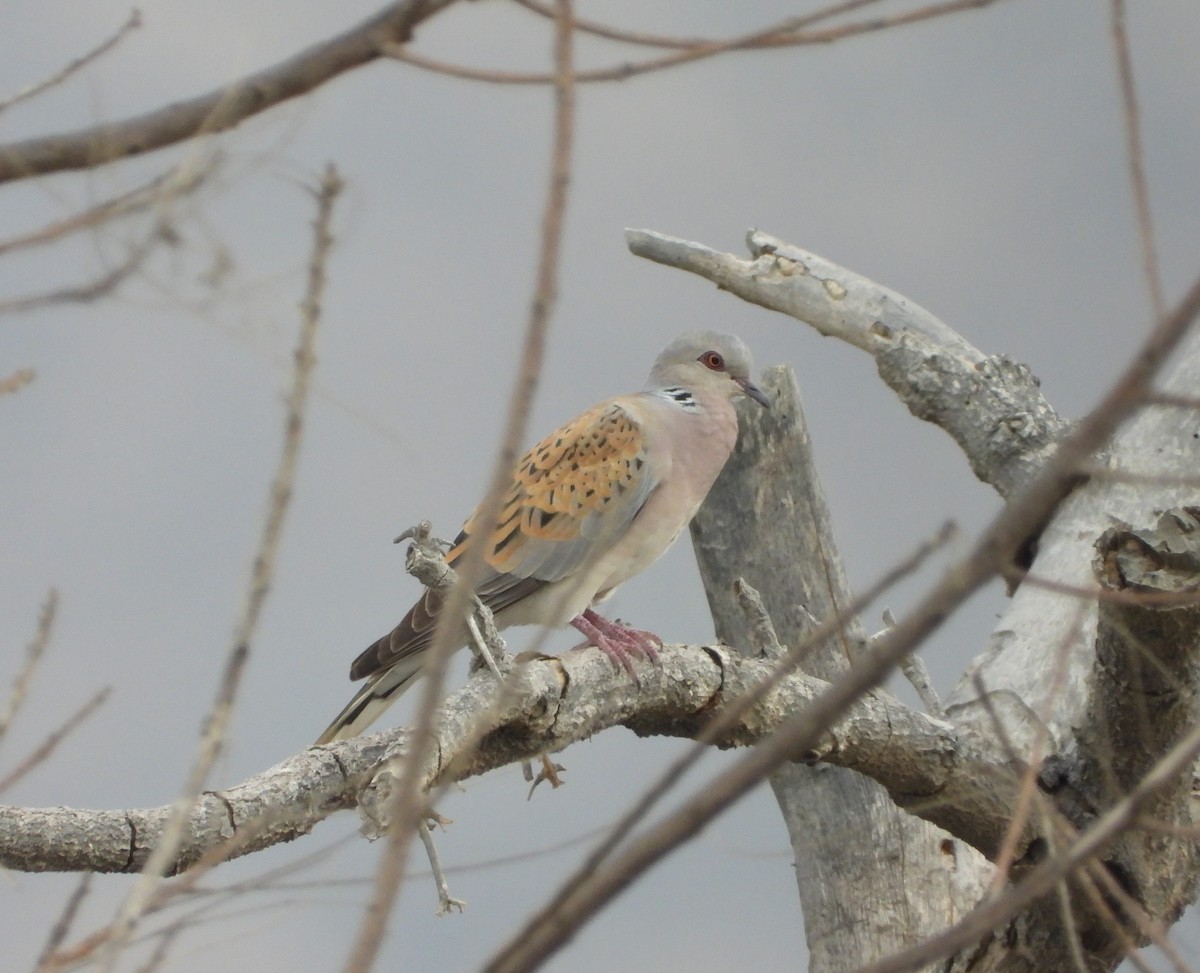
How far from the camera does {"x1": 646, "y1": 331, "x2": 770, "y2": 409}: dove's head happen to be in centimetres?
502

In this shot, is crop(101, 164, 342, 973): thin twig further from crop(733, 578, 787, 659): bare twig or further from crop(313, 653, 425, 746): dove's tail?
crop(313, 653, 425, 746): dove's tail

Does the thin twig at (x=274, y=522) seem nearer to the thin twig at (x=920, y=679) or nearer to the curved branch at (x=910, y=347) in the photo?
the thin twig at (x=920, y=679)

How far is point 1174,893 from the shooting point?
13.4 feet

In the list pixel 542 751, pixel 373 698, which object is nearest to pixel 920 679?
pixel 373 698

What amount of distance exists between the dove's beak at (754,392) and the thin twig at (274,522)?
12.5 ft

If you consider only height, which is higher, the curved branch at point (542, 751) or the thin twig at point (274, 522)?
the curved branch at point (542, 751)

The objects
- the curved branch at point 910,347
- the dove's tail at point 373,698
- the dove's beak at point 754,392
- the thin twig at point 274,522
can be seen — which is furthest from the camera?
the curved branch at point 910,347

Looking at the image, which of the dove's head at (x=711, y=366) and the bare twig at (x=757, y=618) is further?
the dove's head at (x=711, y=366)

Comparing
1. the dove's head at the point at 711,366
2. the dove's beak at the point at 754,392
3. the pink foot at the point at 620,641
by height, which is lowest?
the pink foot at the point at 620,641

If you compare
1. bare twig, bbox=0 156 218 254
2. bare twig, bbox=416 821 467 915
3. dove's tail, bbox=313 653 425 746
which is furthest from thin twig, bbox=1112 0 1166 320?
dove's tail, bbox=313 653 425 746

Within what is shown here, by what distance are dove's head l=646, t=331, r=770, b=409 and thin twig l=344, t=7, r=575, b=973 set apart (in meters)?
3.89

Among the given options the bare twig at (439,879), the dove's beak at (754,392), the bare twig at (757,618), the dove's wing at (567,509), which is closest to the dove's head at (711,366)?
the dove's beak at (754,392)

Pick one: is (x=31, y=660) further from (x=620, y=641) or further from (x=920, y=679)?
(x=920, y=679)

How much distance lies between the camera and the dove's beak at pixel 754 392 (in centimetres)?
499
